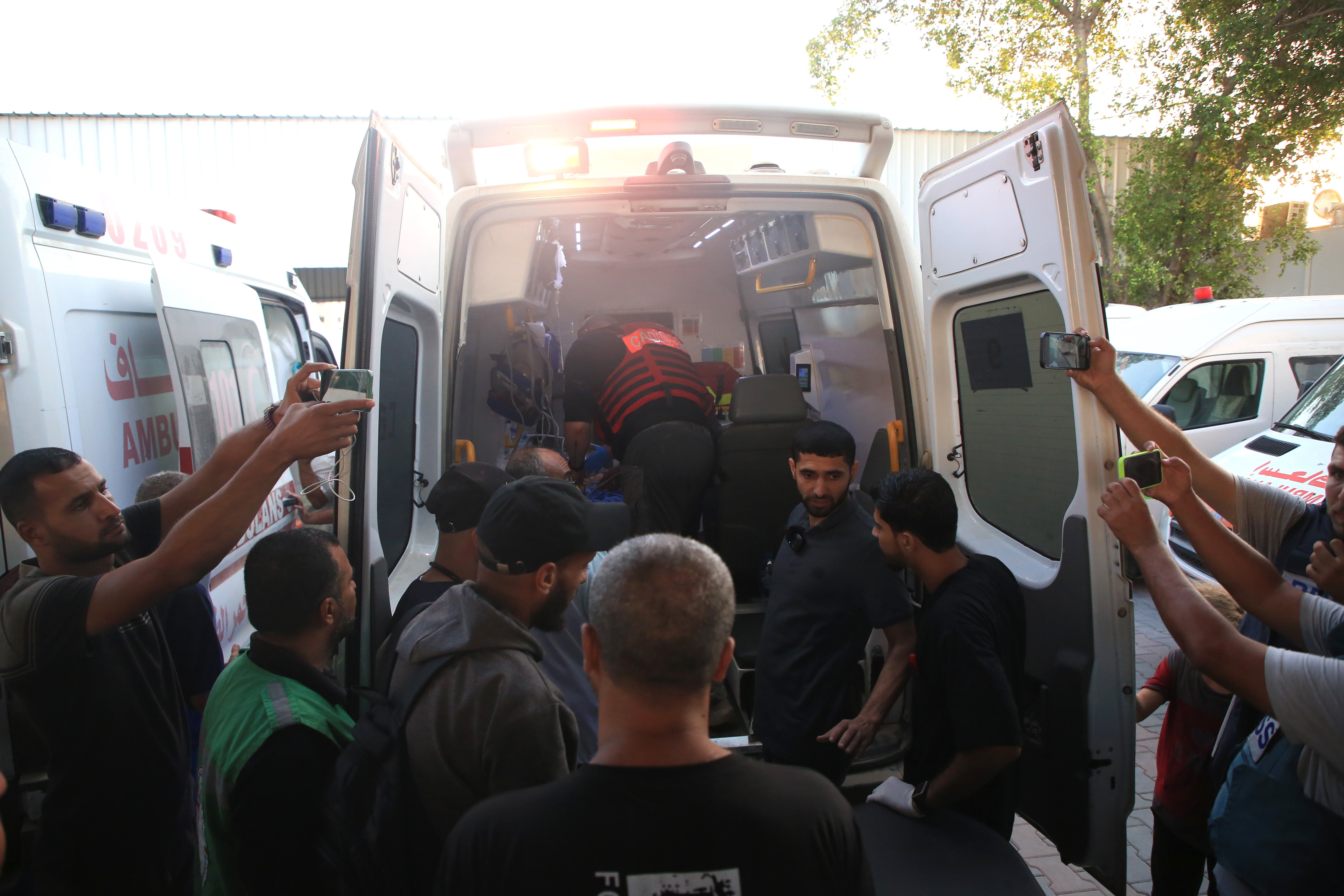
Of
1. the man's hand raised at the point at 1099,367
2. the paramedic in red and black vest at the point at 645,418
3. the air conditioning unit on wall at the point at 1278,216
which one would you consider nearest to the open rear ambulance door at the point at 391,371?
the paramedic in red and black vest at the point at 645,418

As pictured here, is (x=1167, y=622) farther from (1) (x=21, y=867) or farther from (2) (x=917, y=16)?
(2) (x=917, y=16)

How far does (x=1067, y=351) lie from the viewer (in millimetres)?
2045

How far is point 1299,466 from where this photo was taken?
16.1ft

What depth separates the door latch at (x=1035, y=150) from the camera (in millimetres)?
2150

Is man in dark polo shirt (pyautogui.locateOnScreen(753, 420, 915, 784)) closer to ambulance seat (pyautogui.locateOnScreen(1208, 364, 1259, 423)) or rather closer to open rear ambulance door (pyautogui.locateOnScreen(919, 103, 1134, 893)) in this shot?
open rear ambulance door (pyautogui.locateOnScreen(919, 103, 1134, 893))

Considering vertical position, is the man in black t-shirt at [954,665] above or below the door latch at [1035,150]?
below

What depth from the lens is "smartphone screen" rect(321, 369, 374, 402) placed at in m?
1.84

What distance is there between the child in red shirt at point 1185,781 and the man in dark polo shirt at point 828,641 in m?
0.80

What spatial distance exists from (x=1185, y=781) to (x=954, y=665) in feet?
2.95

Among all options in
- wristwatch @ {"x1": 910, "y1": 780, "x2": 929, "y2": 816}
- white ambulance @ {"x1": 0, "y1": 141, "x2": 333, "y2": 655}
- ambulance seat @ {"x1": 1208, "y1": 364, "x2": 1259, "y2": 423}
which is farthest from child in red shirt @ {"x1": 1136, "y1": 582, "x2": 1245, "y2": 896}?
ambulance seat @ {"x1": 1208, "y1": 364, "x2": 1259, "y2": 423}

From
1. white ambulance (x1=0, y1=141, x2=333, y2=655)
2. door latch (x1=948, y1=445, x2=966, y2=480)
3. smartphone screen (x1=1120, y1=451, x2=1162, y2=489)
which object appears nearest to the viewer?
smartphone screen (x1=1120, y1=451, x2=1162, y2=489)

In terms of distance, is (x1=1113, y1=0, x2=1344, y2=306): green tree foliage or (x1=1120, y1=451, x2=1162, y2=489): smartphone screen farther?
(x1=1113, y1=0, x2=1344, y2=306): green tree foliage

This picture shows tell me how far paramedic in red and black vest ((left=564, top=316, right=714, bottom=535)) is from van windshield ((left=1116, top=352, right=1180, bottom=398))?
16.0 feet

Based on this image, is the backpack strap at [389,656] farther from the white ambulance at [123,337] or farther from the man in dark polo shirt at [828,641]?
the man in dark polo shirt at [828,641]
